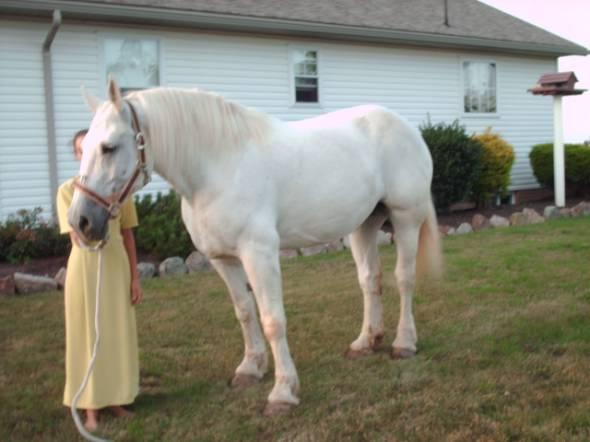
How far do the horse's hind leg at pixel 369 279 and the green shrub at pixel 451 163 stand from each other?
319 inches

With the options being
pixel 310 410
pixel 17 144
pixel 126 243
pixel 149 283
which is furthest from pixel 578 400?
pixel 17 144

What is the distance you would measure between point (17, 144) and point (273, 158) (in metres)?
7.86

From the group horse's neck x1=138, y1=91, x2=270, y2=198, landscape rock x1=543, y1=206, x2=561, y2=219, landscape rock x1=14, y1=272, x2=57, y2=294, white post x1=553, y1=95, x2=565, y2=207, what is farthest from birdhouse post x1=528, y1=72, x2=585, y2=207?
horse's neck x1=138, y1=91, x2=270, y2=198

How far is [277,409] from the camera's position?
12.1 ft

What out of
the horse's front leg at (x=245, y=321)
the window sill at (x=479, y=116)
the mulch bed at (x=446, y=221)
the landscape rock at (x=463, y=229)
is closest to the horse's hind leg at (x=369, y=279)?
the horse's front leg at (x=245, y=321)

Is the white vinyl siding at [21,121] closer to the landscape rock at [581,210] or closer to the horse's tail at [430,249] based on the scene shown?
the horse's tail at [430,249]

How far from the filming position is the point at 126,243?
13.1 ft

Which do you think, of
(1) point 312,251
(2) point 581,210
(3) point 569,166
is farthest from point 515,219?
(1) point 312,251

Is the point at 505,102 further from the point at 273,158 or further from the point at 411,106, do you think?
the point at 273,158

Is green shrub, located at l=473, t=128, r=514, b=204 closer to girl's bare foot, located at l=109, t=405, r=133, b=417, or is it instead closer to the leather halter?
girl's bare foot, located at l=109, t=405, r=133, b=417

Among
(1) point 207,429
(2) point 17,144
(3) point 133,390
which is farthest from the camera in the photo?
(2) point 17,144

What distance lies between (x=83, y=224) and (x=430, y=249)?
2.84m

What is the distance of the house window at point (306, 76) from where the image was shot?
13297mm

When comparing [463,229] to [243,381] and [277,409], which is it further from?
[277,409]
